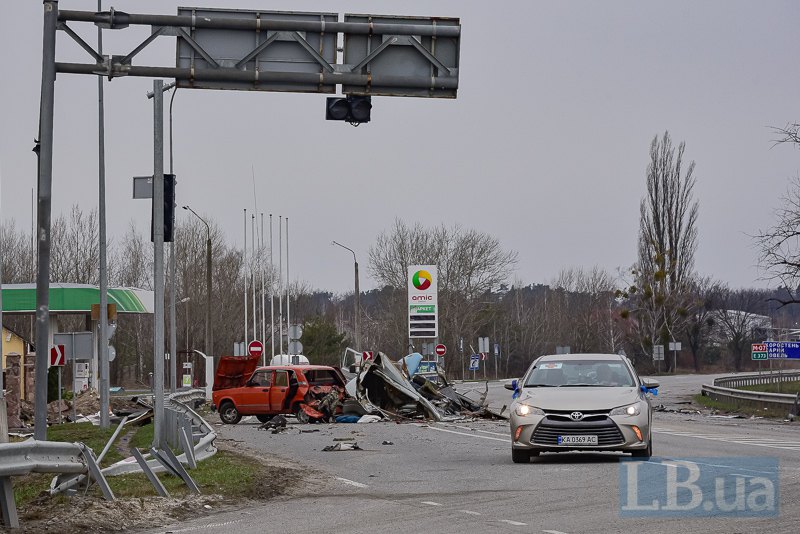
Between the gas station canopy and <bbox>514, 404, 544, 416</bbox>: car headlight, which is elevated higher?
the gas station canopy

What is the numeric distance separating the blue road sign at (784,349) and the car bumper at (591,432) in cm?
2273

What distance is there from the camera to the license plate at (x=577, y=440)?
16219 mm

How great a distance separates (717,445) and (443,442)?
5.07 metres

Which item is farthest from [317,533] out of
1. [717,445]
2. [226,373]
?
[226,373]

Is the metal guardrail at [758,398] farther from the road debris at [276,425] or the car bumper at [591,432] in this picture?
the car bumper at [591,432]

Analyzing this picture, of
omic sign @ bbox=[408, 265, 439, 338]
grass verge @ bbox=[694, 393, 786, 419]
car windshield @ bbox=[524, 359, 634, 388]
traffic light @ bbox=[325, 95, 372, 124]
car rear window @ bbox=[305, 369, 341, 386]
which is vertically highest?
traffic light @ bbox=[325, 95, 372, 124]

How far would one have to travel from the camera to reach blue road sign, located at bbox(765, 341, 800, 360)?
37531mm

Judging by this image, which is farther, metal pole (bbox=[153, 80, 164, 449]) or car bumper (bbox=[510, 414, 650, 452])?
metal pole (bbox=[153, 80, 164, 449])

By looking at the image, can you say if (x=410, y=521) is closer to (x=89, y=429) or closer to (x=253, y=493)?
(x=253, y=493)

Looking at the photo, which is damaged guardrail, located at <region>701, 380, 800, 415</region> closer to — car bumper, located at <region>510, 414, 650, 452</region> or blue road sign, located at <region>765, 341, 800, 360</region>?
blue road sign, located at <region>765, 341, 800, 360</region>

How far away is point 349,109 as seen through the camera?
16531 mm

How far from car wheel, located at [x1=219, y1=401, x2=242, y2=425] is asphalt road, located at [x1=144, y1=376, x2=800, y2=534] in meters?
7.83

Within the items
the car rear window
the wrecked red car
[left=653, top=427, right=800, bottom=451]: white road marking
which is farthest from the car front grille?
the car rear window

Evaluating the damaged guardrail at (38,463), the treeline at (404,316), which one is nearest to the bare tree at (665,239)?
the treeline at (404,316)
